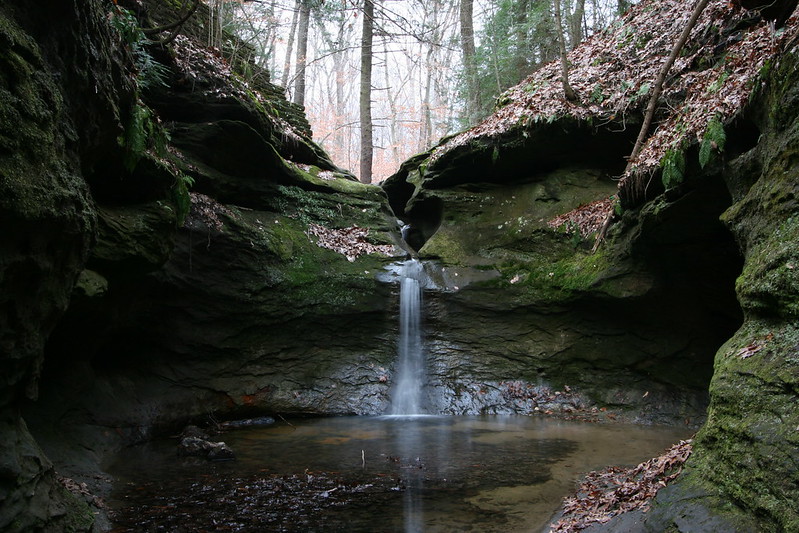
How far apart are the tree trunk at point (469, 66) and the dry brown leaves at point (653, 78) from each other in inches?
144

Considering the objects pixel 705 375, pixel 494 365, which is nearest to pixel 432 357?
pixel 494 365

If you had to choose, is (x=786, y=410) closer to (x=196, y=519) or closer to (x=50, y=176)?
(x=196, y=519)

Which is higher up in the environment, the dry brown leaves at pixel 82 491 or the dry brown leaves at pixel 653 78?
the dry brown leaves at pixel 653 78

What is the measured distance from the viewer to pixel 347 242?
11289mm

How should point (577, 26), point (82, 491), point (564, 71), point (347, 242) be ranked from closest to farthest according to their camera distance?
point (82, 491) → point (564, 71) → point (347, 242) → point (577, 26)

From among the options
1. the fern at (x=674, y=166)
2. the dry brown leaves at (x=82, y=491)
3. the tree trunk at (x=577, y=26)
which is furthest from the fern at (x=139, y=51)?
the tree trunk at (x=577, y=26)

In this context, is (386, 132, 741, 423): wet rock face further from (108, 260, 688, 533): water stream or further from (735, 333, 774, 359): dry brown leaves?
(735, 333, 774, 359): dry brown leaves

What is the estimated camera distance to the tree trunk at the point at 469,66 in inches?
651

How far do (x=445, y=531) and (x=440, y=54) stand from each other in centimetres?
2860

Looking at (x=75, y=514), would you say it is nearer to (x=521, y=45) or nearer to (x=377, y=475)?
(x=377, y=475)

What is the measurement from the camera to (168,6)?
9.90 m

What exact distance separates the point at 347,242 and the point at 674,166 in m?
6.90

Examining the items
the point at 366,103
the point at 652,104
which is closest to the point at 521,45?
the point at 366,103

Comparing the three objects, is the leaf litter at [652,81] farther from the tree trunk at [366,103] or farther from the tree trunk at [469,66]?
the tree trunk at [366,103]
